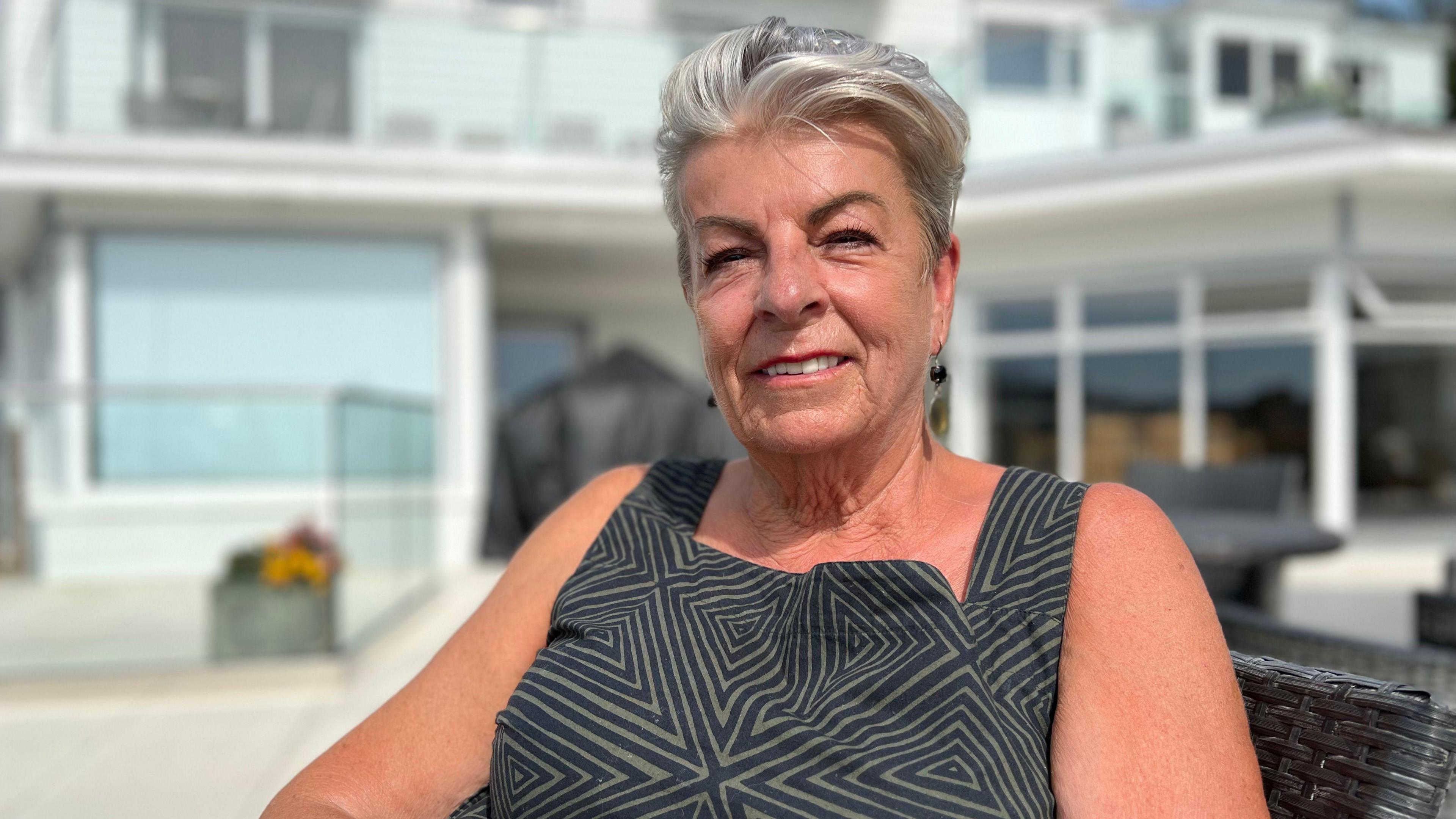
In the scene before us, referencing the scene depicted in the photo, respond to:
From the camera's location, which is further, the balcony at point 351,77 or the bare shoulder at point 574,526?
the balcony at point 351,77

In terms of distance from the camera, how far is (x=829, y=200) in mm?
1314

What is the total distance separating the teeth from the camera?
4.44 ft

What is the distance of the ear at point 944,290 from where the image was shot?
4.89 ft

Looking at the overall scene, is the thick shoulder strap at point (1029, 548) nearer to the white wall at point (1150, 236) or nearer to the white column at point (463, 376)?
the white column at point (463, 376)

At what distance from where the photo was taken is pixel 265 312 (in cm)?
954

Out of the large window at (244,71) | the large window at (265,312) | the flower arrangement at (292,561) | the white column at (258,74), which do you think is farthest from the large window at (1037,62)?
the flower arrangement at (292,561)

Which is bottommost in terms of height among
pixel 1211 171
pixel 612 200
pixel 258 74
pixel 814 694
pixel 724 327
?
pixel 814 694

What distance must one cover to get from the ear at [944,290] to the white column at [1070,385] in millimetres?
9485

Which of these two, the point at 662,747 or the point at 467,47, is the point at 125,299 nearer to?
the point at 467,47

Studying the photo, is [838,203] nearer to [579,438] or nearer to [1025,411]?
[579,438]

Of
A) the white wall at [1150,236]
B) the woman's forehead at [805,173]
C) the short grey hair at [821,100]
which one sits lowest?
the woman's forehead at [805,173]

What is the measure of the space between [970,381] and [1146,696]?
10.4 meters

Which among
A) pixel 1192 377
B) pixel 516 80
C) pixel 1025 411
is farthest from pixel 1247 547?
pixel 516 80

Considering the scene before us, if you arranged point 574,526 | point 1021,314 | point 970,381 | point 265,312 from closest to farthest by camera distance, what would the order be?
point 574,526
point 265,312
point 1021,314
point 970,381
